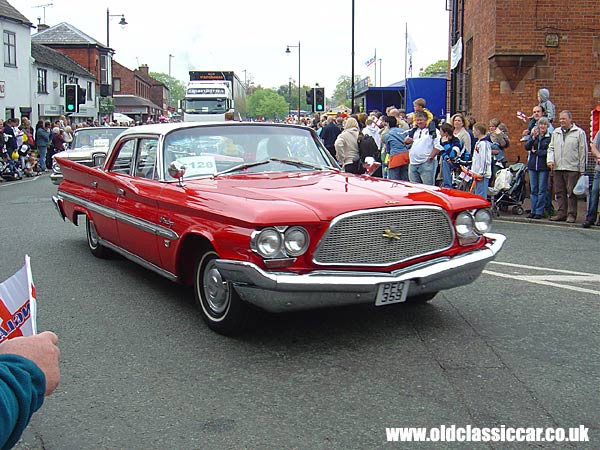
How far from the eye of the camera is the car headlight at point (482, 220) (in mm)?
5648

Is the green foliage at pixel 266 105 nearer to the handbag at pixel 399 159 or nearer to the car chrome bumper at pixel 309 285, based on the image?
the handbag at pixel 399 159

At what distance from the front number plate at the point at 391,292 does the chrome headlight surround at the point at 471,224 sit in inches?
31.0

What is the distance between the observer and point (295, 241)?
4.79 m

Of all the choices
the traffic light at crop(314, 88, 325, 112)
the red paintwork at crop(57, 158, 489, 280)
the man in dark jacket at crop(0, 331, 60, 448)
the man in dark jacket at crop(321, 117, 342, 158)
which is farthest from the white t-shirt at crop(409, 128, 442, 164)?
the traffic light at crop(314, 88, 325, 112)

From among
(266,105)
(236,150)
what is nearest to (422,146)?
(236,150)

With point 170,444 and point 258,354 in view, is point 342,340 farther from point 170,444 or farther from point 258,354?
point 170,444

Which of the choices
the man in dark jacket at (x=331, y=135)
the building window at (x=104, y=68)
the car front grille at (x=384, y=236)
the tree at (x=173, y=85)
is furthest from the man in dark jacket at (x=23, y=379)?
the tree at (x=173, y=85)

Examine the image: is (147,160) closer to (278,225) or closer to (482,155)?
(278,225)

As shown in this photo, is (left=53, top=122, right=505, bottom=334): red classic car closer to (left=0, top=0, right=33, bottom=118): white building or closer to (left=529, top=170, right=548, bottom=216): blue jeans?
(left=529, top=170, right=548, bottom=216): blue jeans

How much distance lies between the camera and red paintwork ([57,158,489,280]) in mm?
4812

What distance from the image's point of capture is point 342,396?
13.6 feet

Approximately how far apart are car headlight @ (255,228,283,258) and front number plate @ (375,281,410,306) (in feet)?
2.47

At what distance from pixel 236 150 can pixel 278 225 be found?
200 cm

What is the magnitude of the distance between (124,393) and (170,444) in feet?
2.55
